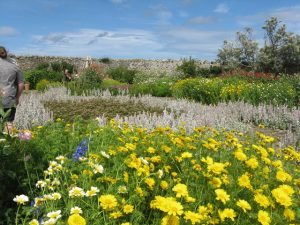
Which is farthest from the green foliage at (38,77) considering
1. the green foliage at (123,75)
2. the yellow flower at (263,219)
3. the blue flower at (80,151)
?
the yellow flower at (263,219)

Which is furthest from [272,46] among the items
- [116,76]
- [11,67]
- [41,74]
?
[11,67]

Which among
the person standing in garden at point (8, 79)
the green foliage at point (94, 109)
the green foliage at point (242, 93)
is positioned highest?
the person standing in garden at point (8, 79)

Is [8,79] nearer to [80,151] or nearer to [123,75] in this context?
[80,151]

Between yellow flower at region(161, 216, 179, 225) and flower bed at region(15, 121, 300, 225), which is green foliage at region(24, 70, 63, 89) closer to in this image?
Answer: flower bed at region(15, 121, 300, 225)

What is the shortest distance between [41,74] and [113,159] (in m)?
21.1

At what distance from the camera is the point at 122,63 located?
3769 cm

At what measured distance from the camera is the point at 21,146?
170 inches

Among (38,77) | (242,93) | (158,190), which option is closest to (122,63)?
(38,77)

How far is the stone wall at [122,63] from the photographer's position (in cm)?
3403

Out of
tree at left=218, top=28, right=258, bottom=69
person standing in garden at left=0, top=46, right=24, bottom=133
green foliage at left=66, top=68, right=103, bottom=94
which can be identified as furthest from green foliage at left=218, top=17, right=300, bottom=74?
person standing in garden at left=0, top=46, right=24, bottom=133

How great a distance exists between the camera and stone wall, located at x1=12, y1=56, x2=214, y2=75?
1340 inches

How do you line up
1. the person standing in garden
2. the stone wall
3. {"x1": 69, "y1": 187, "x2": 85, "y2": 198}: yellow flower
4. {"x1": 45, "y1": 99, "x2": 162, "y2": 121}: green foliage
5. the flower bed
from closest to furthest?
1. the flower bed
2. {"x1": 69, "y1": 187, "x2": 85, "y2": 198}: yellow flower
3. the person standing in garden
4. {"x1": 45, "y1": 99, "x2": 162, "y2": 121}: green foliage
5. the stone wall

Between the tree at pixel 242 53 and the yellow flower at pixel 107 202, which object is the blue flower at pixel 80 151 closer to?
the yellow flower at pixel 107 202

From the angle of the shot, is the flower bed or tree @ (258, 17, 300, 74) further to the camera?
tree @ (258, 17, 300, 74)
